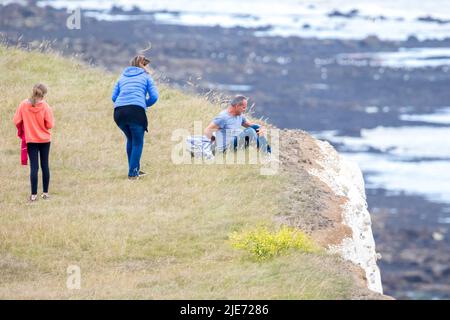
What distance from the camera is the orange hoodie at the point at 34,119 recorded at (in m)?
18.7

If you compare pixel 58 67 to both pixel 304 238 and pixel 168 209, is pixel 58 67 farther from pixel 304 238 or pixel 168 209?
pixel 304 238

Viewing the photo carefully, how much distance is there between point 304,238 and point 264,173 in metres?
3.91

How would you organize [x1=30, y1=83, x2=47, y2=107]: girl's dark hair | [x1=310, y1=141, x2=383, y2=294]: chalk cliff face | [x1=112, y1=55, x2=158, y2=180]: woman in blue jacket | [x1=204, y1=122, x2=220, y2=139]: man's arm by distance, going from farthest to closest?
[x1=204, y1=122, x2=220, y2=139]: man's arm < [x1=112, y1=55, x2=158, y2=180]: woman in blue jacket < [x1=310, y1=141, x2=383, y2=294]: chalk cliff face < [x1=30, y1=83, x2=47, y2=107]: girl's dark hair

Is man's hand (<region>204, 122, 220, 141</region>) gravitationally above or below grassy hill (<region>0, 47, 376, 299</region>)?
above

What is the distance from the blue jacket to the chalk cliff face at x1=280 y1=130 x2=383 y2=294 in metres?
2.83

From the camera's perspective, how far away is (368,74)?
7869 cm

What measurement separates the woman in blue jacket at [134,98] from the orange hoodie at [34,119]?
4.88ft

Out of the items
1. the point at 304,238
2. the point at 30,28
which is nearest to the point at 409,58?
the point at 30,28

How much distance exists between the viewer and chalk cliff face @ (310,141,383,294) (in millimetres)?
18875

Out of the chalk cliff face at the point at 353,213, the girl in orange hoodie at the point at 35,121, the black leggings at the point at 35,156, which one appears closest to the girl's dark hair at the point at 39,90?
the girl in orange hoodie at the point at 35,121

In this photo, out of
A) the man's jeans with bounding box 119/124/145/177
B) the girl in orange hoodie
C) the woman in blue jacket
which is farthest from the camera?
the man's jeans with bounding box 119/124/145/177

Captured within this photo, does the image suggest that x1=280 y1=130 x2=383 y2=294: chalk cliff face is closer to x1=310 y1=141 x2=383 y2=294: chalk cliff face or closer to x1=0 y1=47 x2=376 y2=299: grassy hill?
x1=310 y1=141 x2=383 y2=294: chalk cliff face

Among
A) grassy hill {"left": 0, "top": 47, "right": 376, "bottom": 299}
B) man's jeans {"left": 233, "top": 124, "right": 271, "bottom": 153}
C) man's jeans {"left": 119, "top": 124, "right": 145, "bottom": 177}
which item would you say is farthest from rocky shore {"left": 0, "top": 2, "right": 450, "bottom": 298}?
man's jeans {"left": 119, "top": 124, "right": 145, "bottom": 177}
